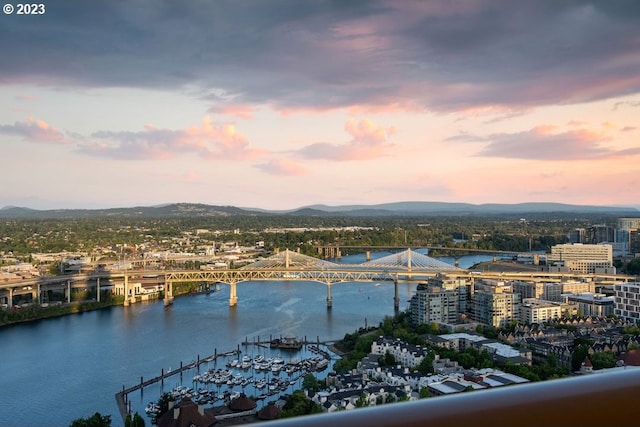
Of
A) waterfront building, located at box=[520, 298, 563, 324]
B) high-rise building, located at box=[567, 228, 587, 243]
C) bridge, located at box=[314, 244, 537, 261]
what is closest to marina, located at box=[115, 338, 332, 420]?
waterfront building, located at box=[520, 298, 563, 324]

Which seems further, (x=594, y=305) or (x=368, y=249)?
(x=368, y=249)

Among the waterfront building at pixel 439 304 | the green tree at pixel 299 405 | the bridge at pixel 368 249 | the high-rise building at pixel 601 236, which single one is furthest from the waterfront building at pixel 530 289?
the high-rise building at pixel 601 236

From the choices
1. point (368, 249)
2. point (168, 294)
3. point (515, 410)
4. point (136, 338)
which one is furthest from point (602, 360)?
point (368, 249)

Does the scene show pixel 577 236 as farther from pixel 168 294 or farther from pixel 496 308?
pixel 168 294

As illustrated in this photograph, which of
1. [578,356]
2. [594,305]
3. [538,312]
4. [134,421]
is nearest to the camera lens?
[134,421]

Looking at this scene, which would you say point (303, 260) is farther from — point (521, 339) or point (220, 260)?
point (521, 339)

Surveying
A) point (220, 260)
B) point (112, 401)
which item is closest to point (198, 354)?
point (112, 401)
